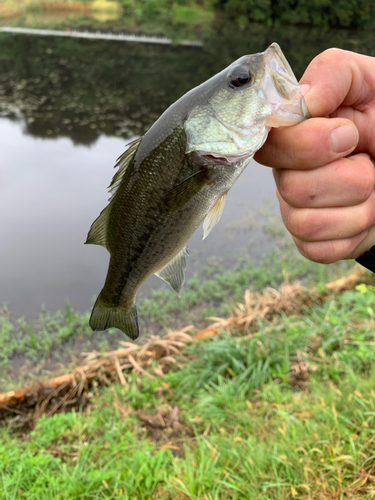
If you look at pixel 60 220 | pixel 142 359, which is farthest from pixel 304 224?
pixel 60 220

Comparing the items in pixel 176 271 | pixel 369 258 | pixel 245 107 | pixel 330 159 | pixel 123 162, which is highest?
pixel 245 107

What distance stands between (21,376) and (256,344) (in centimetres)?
254

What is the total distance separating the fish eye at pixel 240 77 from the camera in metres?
1.33

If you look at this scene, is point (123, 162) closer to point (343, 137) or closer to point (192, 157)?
point (192, 157)

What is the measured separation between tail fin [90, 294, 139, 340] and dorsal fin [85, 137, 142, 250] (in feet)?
1.09

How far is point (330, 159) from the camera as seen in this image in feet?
4.62

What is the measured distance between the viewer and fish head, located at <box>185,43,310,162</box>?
4.25ft

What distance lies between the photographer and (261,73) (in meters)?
1.32

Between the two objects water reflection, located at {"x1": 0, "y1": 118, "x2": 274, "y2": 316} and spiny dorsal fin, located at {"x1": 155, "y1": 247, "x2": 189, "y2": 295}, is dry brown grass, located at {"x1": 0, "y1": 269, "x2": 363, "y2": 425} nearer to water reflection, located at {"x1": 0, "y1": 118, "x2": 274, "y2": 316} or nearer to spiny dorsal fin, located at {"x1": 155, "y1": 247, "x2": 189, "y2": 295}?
water reflection, located at {"x1": 0, "y1": 118, "x2": 274, "y2": 316}

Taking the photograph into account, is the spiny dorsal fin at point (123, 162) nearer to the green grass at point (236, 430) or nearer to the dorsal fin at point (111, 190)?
the dorsal fin at point (111, 190)

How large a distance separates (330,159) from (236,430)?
226 cm

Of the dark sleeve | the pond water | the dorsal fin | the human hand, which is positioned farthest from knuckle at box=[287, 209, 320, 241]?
the pond water

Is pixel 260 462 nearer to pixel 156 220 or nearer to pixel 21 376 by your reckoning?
pixel 156 220

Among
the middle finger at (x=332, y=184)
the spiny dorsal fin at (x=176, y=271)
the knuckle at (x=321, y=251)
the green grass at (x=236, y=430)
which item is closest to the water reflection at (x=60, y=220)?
the green grass at (x=236, y=430)
